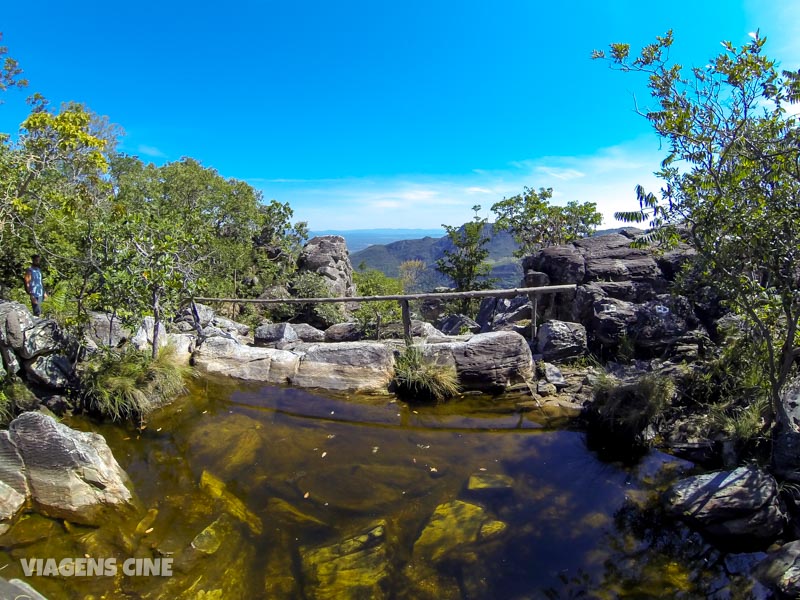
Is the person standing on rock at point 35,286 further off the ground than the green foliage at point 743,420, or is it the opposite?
the person standing on rock at point 35,286

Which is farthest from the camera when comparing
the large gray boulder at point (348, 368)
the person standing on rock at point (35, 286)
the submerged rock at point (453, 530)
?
the large gray boulder at point (348, 368)

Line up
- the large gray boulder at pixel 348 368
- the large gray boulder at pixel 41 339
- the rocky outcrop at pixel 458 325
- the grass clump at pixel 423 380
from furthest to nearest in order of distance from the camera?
the rocky outcrop at pixel 458 325, the large gray boulder at pixel 348 368, the grass clump at pixel 423 380, the large gray boulder at pixel 41 339

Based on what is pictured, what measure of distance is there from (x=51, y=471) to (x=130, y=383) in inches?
93.5

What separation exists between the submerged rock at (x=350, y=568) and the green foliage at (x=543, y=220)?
13.7 m

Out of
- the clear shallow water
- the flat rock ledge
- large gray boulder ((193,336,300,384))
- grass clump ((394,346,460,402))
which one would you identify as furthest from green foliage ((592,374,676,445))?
large gray boulder ((193,336,300,384))

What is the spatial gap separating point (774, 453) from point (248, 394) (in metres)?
8.06

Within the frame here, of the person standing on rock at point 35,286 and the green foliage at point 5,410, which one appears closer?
the green foliage at point 5,410

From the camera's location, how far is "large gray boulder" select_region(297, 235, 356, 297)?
2111 centimetres

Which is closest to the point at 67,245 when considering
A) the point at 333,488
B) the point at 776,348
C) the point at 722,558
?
the point at 333,488

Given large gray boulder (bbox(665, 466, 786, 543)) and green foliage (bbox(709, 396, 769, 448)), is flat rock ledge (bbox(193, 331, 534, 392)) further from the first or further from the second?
large gray boulder (bbox(665, 466, 786, 543))

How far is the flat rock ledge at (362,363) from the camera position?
855 cm

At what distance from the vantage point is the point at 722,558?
14.8ft

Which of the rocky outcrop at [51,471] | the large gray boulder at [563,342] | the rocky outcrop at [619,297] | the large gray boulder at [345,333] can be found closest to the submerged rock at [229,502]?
the rocky outcrop at [51,471]

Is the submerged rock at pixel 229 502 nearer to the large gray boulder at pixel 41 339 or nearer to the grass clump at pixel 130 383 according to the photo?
the grass clump at pixel 130 383
